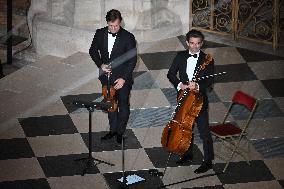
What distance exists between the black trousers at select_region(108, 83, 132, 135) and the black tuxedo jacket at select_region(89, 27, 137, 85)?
0.44 feet

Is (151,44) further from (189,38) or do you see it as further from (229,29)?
(189,38)

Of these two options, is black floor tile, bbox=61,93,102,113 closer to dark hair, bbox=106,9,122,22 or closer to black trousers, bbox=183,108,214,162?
dark hair, bbox=106,9,122,22

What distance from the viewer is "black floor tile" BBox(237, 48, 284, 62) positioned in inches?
412

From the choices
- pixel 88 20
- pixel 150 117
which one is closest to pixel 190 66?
pixel 150 117

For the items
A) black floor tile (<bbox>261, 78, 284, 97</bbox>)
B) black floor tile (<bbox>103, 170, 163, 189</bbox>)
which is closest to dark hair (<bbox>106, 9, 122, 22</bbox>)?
black floor tile (<bbox>103, 170, 163, 189</bbox>)

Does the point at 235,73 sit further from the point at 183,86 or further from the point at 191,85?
the point at 191,85

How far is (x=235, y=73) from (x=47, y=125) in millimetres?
2935

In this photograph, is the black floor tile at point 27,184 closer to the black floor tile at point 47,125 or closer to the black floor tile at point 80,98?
the black floor tile at point 47,125

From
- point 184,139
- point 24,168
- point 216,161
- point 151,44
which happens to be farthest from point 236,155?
point 151,44

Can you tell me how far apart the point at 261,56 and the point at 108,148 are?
137 inches

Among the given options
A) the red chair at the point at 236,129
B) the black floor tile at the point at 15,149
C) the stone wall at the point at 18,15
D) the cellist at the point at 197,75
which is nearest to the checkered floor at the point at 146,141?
the black floor tile at the point at 15,149

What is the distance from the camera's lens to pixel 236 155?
8.01 meters

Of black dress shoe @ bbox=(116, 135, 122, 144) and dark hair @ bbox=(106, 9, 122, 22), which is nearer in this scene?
dark hair @ bbox=(106, 9, 122, 22)

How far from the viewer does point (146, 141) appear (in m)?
8.34
